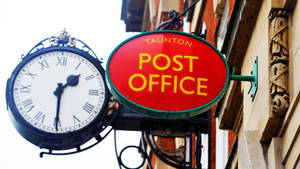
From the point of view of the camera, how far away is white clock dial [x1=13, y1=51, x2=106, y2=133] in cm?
1192

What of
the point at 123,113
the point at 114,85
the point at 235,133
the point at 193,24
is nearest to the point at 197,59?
the point at 114,85

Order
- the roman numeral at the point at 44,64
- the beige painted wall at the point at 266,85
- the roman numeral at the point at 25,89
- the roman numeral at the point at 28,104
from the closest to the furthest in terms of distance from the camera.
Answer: the beige painted wall at the point at 266,85
the roman numeral at the point at 28,104
the roman numeral at the point at 25,89
the roman numeral at the point at 44,64

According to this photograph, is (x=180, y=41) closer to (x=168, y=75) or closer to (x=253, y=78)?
(x=168, y=75)

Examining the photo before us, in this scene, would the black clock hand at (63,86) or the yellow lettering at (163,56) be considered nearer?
the yellow lettering at (163,56)

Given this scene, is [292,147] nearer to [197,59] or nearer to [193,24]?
[197,59]

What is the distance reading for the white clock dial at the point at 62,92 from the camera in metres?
11.9

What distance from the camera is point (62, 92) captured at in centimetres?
1236

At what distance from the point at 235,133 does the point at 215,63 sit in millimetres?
1750

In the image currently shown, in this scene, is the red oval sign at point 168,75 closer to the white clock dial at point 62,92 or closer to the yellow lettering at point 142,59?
the yellow lettering at point 142,59

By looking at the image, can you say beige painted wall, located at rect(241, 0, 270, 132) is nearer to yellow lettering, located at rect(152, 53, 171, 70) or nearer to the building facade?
the building facade

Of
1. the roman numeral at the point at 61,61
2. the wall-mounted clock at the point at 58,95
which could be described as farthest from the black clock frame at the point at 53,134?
the roman numeral at the point at 61,61

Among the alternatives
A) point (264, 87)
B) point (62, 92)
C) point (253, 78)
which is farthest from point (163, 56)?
point (62, 92)

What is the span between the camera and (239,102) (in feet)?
31.7

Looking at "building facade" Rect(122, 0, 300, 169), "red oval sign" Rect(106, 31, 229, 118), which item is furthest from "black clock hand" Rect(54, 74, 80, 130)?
"red oval sign" Rect(106, 31, 229, 118)
